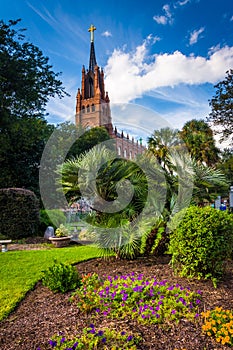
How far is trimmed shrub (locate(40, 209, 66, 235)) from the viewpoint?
42.4ft

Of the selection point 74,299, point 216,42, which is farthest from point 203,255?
point 216,42

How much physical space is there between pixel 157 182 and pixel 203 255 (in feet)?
8.70

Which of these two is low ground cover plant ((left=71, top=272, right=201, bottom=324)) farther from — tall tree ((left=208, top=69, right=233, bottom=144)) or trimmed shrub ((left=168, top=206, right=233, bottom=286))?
tall tree ((left=208, top=69, right=233, bottom=144))

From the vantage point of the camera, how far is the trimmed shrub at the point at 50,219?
1294cm

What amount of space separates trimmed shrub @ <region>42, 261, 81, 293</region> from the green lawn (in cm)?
47

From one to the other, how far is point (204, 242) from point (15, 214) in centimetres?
935

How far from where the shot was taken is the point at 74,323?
3096 millimetres

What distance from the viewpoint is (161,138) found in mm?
7969

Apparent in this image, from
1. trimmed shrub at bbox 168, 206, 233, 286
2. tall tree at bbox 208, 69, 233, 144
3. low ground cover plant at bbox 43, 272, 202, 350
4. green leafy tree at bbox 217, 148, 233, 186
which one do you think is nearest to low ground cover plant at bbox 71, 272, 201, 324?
low ground cover plant at bbox 43, 272, 202, 350

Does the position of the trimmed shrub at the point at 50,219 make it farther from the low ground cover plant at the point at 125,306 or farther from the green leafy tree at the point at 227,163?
the green leafy tree at the point at 227,163

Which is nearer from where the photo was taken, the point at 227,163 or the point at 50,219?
the point at 50,219

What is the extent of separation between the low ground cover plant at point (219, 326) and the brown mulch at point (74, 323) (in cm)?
6

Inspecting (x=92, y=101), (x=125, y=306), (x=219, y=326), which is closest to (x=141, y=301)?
(x=125, y=306)

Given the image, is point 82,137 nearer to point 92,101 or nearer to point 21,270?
point 92,101
